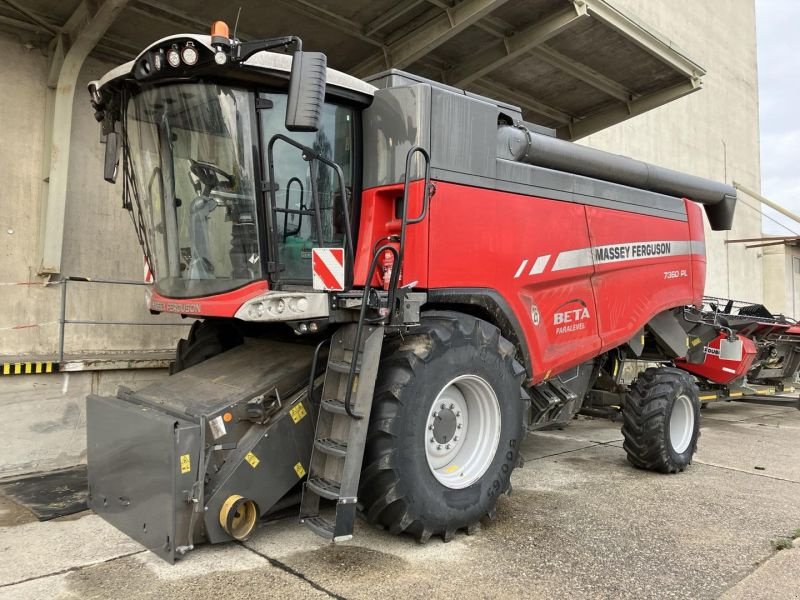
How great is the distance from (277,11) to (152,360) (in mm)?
3678

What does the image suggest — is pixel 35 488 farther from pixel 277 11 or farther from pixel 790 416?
pixel 790 416

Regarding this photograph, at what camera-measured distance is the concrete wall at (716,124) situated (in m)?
14.7

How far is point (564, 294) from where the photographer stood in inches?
191

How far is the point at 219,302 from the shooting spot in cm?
374

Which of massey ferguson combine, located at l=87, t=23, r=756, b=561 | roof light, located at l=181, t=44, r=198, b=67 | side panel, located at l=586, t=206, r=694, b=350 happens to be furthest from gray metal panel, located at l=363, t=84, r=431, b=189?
side panel, located at l=586, t=206, r=694, b=350

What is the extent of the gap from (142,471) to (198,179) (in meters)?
1.72

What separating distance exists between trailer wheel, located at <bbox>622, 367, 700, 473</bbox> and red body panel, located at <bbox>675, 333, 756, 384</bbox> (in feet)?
7.19

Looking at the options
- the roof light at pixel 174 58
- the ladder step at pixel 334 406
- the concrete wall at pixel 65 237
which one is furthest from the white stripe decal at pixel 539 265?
the concrete wall at pixel 65 237

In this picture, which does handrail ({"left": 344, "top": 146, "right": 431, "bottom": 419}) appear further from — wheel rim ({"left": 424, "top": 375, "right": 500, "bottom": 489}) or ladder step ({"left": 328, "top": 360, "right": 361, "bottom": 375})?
wheel rim ({"left": 424, "top": 375, "right": 500, "bottom": 489})

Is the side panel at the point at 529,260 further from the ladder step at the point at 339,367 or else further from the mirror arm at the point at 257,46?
the mirror arm at the point at 257,46

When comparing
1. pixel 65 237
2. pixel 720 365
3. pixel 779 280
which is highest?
pixel 779 280

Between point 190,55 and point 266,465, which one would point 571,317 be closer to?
point 266,465

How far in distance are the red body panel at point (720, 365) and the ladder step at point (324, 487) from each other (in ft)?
19.3

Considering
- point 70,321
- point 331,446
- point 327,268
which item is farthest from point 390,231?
point 70,321
